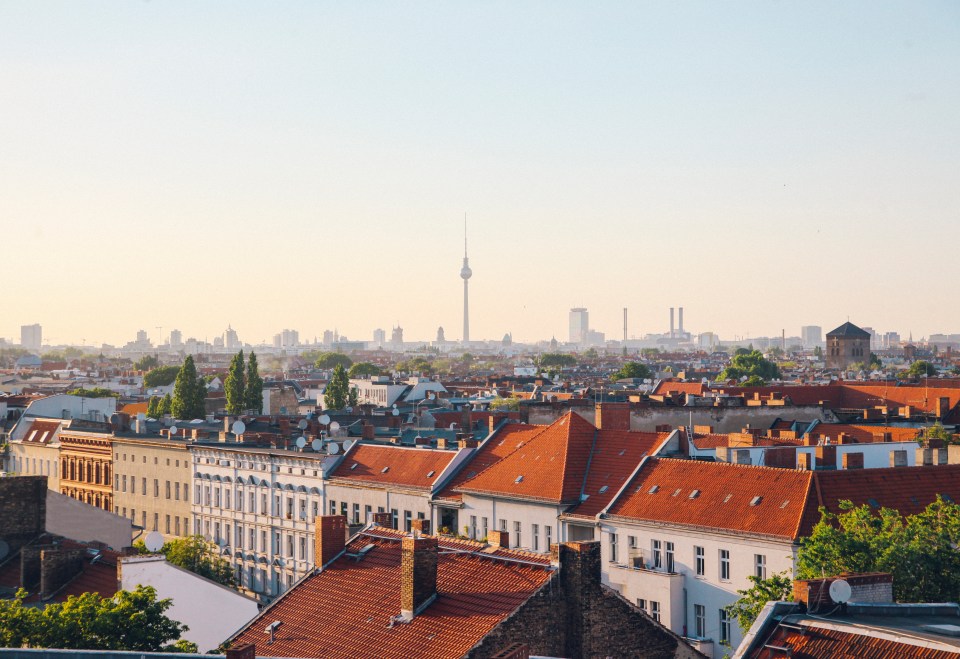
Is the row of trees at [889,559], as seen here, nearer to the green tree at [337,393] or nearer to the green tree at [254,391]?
the green tree at [254,391]

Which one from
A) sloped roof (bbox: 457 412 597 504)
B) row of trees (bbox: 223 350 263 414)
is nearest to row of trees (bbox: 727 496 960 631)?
sloped roof (bbox: 457 412 597 504)

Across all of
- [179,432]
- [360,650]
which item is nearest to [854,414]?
→ [179,432]

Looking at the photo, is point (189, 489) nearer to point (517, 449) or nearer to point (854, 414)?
point (517, 449)

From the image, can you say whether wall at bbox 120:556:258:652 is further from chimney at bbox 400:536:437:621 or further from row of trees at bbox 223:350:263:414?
row of trees at bbox 223:350:263:414

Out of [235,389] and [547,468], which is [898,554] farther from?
[235,389]

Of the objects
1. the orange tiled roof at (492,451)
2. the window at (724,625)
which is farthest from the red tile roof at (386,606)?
the orange tiled roof at (492,451)

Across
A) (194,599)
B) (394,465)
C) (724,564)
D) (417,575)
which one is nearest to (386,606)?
(417,575)
